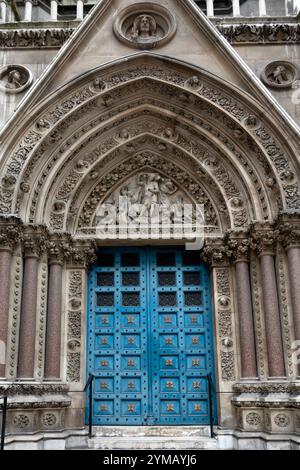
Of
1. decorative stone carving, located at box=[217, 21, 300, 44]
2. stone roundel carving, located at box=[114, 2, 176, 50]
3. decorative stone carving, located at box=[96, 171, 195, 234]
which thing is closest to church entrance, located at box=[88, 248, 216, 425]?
decorative stone carving, located at box=[96, 171, 195, 234]

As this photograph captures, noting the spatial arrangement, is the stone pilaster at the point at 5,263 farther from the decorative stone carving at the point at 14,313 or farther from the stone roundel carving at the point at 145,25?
the stone roundel carving at the point at 145,25

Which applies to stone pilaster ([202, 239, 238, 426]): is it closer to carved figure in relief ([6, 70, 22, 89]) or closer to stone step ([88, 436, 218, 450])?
stone step ([88, 436, 218, 450])

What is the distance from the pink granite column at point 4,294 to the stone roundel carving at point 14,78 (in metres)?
3.39

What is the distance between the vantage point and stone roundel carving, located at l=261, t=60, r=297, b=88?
10.2m

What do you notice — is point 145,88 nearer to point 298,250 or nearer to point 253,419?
point 298,250

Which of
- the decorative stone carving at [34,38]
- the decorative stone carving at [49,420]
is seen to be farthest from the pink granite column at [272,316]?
the decorative stone carving at [34,38]

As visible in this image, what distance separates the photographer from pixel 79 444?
9016mm

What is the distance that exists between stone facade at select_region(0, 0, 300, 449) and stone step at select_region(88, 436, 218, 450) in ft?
1.27

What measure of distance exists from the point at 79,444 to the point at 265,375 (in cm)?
353

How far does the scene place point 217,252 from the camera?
33.6 feet

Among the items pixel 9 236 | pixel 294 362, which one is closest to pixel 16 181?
pixel 9 236

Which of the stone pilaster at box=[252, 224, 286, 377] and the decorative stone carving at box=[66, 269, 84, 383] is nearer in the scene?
the stone pilaster at box=[252, 224, 286, 377]

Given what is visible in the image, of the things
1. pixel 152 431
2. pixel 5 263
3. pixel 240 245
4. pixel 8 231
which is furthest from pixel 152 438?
pixel 8 231

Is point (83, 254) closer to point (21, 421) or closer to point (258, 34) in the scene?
point (21, 421)
